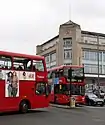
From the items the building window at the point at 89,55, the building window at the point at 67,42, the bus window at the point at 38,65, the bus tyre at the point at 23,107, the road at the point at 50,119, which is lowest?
the road at the point at 50,119

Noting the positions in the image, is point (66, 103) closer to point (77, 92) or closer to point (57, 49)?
point (77, 92)

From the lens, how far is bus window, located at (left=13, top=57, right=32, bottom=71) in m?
21.7

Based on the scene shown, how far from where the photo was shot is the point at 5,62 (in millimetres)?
21109

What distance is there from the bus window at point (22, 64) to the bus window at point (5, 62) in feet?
1.19

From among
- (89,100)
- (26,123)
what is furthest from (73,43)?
(26,123)

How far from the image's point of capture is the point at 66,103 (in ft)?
110

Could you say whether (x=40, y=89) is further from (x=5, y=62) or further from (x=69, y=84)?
(x=69, y=84)

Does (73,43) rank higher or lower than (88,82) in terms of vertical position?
higher

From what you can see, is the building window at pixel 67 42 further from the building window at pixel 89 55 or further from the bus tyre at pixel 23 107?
the bus tyre at pixel 23 107

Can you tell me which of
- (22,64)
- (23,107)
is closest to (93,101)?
(23,107)

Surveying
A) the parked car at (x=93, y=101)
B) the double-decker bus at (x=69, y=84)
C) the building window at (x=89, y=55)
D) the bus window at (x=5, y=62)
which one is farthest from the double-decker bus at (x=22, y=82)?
the building window at (x=89, y=55)

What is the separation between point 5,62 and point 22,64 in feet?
4.94

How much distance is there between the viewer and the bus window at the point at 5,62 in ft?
68.5

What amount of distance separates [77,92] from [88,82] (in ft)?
188
